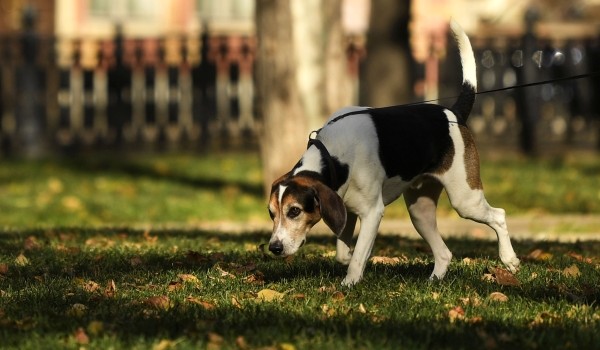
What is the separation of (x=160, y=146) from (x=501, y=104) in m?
5.57

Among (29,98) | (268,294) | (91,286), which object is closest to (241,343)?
(268,294)

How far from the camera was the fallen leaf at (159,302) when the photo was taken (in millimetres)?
A: 6062

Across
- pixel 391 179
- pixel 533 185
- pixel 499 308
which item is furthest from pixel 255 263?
pixel 533 185

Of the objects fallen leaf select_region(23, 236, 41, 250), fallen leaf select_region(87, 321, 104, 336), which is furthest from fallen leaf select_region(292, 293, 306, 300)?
fallen leaf select_region(23, 236, 41, 250)

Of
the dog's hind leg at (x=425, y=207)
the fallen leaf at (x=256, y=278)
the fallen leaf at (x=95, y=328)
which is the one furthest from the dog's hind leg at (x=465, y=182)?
the fallen leaf at (x=95, y=328)

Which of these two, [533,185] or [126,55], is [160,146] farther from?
[533,185]

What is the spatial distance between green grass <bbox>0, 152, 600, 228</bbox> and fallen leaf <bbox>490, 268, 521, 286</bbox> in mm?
5385

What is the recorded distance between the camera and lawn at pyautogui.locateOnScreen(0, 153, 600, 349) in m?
5.39

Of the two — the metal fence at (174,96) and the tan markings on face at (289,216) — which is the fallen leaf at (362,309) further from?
the metal fence at (174,96)

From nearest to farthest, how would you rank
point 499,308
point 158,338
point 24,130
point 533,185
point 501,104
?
point 158,338
point 499,308
point 533,185
point 24,130
point 501,104

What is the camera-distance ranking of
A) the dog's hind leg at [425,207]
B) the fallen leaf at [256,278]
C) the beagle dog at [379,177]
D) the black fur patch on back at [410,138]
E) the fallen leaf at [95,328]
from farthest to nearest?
1. the dog's hind leg at [425,207]
2. the fallen leaf at [256,278]
3. the black fur patch on back at [410,138]
4. the beagle dog at [379,177]
5. the fallen leaf at [95,328]

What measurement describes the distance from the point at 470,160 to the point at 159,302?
2.10 m

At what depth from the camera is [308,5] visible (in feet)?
42.4

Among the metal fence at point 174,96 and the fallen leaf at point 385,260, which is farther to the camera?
the metal fence at point 174,96
